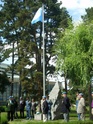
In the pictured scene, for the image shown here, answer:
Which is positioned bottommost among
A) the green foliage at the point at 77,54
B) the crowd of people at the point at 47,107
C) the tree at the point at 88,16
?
the crowd of people at the point at 47,107

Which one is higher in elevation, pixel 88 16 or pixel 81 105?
pixel 88 16

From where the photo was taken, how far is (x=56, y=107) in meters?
24.4

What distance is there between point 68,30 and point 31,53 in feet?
55.3

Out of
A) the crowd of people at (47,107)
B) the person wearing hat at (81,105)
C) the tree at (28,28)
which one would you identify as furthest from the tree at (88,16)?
the person wearing hat at (81,105)

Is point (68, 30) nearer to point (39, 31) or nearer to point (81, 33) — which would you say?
point (81, 33)

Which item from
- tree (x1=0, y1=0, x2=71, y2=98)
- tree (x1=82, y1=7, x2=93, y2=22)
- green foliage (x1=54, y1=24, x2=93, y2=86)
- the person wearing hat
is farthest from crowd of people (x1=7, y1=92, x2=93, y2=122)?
tree (x1=0, y1=0, x2=71, y2=98)

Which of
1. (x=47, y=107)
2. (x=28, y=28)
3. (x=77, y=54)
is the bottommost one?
(x=47, y=107)

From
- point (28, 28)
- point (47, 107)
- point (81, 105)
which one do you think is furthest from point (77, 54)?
point (28, 28)

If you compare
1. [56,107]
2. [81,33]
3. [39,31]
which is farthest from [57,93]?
[39,31]

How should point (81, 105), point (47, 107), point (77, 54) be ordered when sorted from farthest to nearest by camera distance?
point (77, 54) → point (47, 107) → point (81, 105)

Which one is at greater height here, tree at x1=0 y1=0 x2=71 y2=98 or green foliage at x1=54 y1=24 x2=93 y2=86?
tree at x1=0 y1=0 x2=71 y2=98

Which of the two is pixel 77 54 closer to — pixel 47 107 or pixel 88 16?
pixel 47 107

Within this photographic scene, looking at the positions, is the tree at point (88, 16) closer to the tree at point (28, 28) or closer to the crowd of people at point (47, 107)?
the tree at point (28, 28)

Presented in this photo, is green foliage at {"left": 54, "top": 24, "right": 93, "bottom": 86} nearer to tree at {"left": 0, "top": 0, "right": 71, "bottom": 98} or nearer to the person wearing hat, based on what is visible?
the person wearing hat
